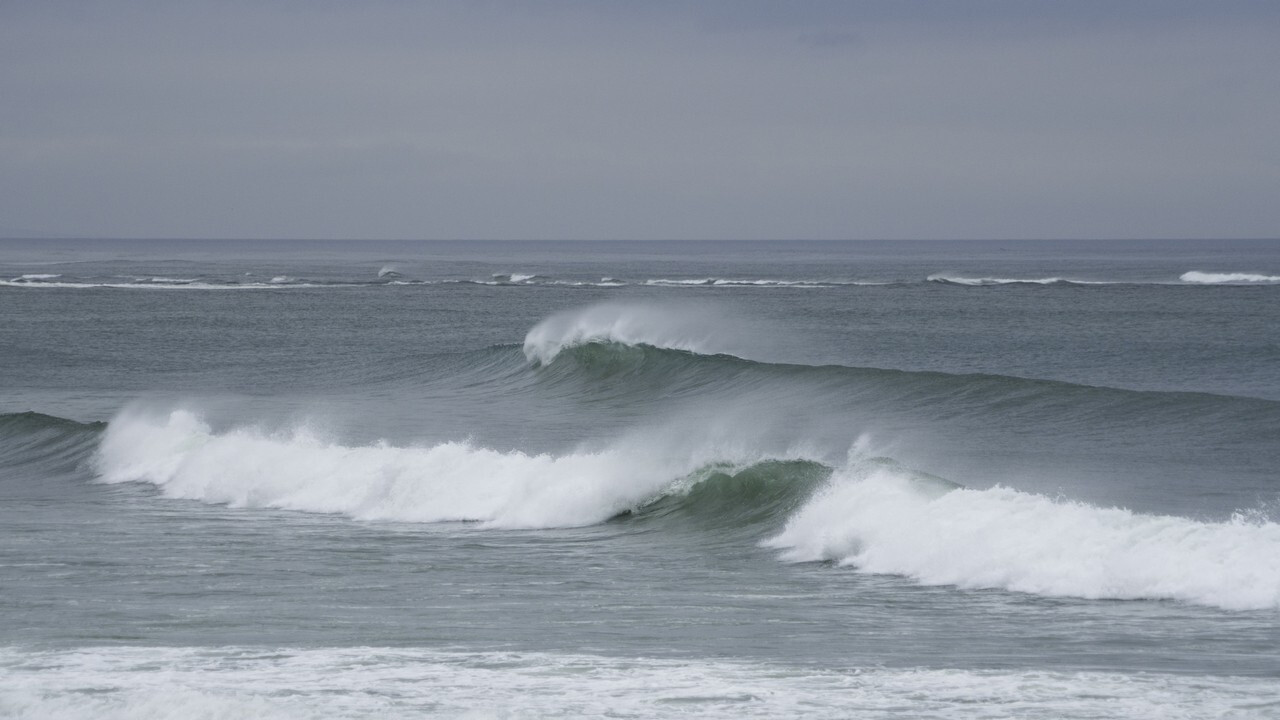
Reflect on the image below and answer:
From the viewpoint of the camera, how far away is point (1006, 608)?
34.0ft

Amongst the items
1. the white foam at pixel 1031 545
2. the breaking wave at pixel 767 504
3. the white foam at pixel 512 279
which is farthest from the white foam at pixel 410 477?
the white foam at pixel 512 279

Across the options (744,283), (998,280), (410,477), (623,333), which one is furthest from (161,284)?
(410,477)

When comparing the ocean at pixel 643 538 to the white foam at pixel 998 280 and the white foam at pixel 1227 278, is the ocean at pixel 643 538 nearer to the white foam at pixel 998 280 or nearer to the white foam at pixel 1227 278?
the white foam at pixel 998 280

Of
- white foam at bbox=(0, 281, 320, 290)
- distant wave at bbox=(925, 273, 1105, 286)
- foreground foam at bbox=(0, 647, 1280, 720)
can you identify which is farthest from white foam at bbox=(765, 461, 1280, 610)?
white foam at bbox=(0, 281, 320, 290)

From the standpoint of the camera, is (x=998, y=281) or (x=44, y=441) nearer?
(x=44, y=441)

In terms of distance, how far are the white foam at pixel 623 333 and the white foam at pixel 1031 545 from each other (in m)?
20.2

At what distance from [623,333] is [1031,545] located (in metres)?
26.0

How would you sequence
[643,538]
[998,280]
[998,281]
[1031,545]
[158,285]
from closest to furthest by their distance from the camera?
[1031,545] → [643,538] → [998,281] → [998,280] → [158,285]

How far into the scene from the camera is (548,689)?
8.30 m

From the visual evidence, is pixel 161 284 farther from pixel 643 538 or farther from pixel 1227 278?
pixel 643 538

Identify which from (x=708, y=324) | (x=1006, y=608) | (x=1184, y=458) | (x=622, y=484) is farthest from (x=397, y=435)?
(x=708, y=324)

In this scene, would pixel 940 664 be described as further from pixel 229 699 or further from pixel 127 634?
pixel 127 634

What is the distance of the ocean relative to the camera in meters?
8.43

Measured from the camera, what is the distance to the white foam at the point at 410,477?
51.5 ft
